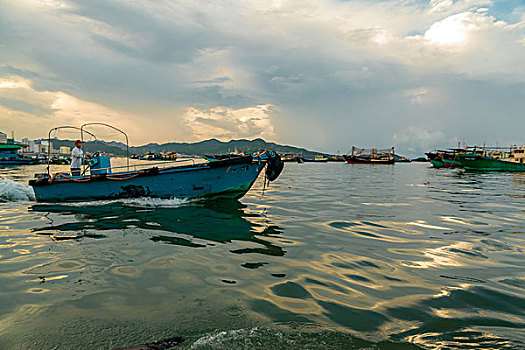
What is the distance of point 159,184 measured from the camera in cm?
1043

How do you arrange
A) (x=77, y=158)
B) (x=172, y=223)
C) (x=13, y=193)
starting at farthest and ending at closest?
1. (x=13, y=193)
2. (x=77, y=158)
3. (x=172, y=223)

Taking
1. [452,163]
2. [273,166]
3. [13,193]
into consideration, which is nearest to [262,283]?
[273,166]

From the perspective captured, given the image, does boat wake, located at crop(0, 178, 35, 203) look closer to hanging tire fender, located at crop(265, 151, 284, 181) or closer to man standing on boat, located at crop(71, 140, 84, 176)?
man standing on boat, located at crop(71, 140, 84, 176)

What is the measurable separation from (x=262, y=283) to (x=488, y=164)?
154 ft

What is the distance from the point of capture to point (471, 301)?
11.4 ft

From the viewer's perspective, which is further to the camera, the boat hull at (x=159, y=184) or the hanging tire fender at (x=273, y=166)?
the hanging tire fender at (x=273, y=166)

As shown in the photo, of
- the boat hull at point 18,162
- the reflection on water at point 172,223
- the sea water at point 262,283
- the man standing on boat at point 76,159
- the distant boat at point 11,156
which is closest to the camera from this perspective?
the sea water at point 262,283

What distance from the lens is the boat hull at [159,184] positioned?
10398 mm

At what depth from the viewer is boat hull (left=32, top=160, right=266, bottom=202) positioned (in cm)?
1040

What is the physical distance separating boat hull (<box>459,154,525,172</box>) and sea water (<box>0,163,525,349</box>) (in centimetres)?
3854

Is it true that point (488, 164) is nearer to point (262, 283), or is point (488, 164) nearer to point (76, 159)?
point (262, 283)

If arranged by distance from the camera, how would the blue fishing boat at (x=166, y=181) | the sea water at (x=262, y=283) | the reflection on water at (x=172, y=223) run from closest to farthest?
the sea water at (x=262, y=283), the reflection on water at (x=172, y=223), the blue fishing boat at (x=166, y=181)

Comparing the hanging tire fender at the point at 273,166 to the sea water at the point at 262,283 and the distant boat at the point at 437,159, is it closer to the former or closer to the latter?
the sea water at the point at 262,283

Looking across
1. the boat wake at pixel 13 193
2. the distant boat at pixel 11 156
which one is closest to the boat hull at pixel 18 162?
the distant boat at pixel 11 156
